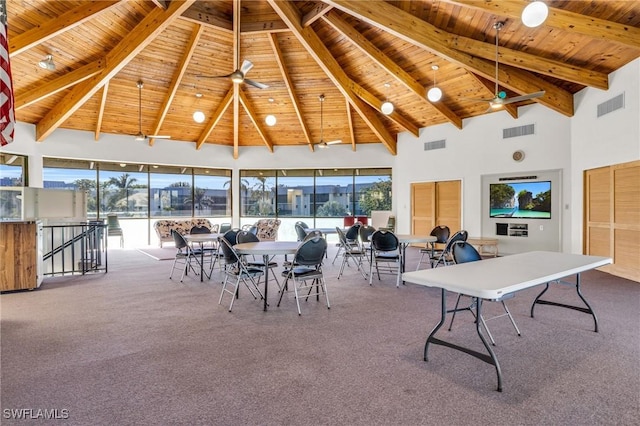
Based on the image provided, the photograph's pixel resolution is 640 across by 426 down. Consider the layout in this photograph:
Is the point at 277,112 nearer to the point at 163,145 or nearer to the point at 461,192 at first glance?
the point at 163,145

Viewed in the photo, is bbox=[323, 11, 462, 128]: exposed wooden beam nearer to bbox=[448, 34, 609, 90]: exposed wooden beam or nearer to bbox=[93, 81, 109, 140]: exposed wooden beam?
bbox=[448, 34, 609, 90]: exposed wooden beam

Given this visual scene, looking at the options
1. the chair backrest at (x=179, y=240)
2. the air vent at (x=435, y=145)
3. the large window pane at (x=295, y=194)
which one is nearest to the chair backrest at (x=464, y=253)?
the chair backrest at (x=179, y=240)

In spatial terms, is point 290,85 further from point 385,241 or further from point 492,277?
point 492,277

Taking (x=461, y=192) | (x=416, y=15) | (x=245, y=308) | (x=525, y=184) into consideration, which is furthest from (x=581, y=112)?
(x=245, y=308)

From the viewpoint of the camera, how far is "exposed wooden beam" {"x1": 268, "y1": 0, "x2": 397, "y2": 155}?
5988 mm

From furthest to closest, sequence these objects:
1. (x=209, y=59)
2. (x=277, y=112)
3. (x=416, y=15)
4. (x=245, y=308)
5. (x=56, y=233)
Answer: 1. (x=277, y=112)
2. (x=209, y=59)
3. (x=56, y=233)
4. (x=416, y=15)
5. (x=245, y=308)

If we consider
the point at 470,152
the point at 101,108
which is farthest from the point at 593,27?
the point at 101,108

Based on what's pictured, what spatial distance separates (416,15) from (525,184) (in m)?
5.05

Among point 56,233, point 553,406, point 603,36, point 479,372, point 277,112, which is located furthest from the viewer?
point 277,112

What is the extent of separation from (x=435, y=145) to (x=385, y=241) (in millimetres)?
5695

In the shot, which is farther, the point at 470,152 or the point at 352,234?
the point at 470,152

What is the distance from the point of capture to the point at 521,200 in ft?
28.2

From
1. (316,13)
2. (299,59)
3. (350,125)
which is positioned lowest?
(350,125)

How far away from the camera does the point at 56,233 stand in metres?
6.86
